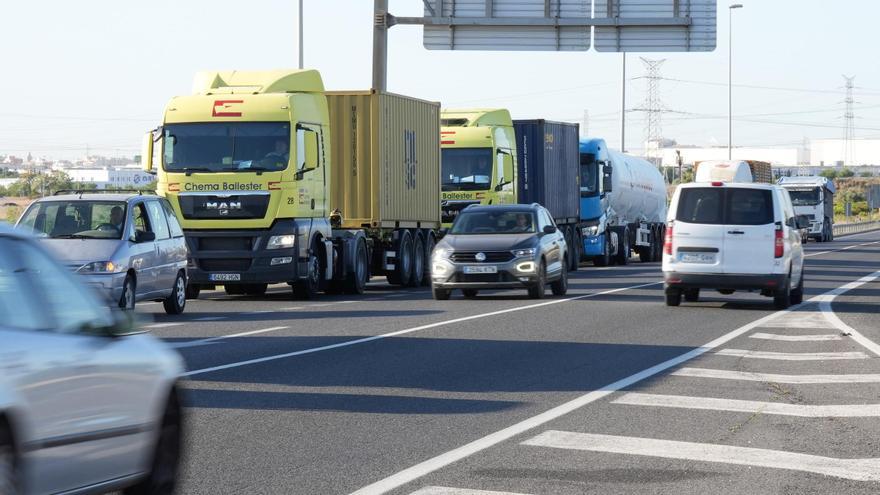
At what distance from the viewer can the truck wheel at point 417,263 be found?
3195cm

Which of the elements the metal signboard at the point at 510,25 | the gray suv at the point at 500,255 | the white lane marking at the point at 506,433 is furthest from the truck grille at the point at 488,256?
the metal signboard at the point at 510,25

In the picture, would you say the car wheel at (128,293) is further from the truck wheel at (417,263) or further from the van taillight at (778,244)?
the truck wheel at (417,263)

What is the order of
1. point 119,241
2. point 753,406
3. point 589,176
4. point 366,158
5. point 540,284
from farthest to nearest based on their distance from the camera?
point 589,176 → point 366,158 → point 540,284 → point 119,241 → point 753,406

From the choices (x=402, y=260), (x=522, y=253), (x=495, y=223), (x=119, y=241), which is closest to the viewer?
(x=119, y=241)

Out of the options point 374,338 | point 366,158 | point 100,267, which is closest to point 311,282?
point 366,158

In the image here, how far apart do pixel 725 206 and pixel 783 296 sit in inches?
64.3

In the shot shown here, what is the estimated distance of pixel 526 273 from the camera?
25.7 metres

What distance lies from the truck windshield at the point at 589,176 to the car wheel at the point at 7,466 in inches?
1616

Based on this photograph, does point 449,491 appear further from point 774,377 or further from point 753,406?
point 774,377

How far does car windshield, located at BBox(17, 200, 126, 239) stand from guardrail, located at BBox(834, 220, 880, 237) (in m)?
82.0

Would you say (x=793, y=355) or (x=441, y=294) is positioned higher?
(x=793, y=355)

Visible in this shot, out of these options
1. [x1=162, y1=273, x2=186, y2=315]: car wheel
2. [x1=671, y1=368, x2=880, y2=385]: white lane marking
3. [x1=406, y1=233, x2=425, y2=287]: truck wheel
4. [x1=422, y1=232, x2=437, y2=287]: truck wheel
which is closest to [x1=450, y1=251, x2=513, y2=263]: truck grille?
[x1=162, y1=273, x2=186, y2=315]: car wheel

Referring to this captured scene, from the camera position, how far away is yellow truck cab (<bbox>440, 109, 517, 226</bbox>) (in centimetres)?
3466

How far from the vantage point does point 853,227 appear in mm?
110562
